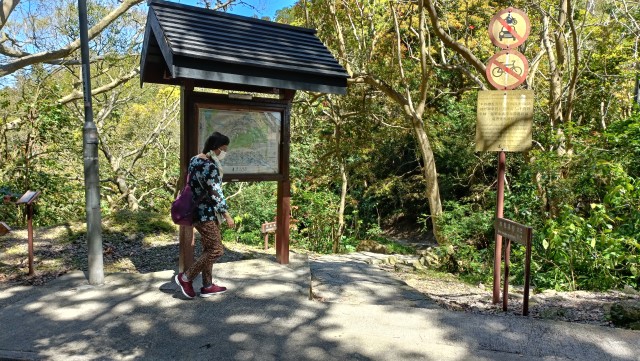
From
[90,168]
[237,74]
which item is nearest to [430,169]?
[237,74]

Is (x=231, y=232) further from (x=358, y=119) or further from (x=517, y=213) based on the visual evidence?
(x=517, y=213)

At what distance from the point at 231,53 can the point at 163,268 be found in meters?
3.32

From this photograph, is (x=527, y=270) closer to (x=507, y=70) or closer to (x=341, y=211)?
(x=507, y=70)

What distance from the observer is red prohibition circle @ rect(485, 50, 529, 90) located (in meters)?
5.01

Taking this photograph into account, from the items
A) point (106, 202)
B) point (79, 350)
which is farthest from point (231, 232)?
point (79, 350)

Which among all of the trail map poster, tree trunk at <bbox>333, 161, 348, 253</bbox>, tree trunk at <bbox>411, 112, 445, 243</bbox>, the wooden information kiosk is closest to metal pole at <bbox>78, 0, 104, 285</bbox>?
the wooden information kiosk

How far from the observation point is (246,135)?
5945 millimetres

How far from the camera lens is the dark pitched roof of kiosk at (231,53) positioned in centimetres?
498

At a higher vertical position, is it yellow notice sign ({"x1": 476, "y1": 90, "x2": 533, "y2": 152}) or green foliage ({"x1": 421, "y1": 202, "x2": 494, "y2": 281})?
yellow notice sign ({"x1": 476, "y1": 90, "x2": 533, "y2": 152})

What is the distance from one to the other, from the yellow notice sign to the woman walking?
2.83m

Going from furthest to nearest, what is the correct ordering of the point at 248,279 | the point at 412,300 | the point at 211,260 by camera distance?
the point at 248,279 → the point at 412,300 → the point at 211,260

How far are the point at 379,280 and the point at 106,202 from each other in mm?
9686

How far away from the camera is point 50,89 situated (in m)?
11.3

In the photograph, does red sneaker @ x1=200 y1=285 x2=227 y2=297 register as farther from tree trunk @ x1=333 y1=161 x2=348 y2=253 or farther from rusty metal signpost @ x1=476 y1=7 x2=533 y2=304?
tree trunk @ x1=333 y1=161 x2=348 y2=253
